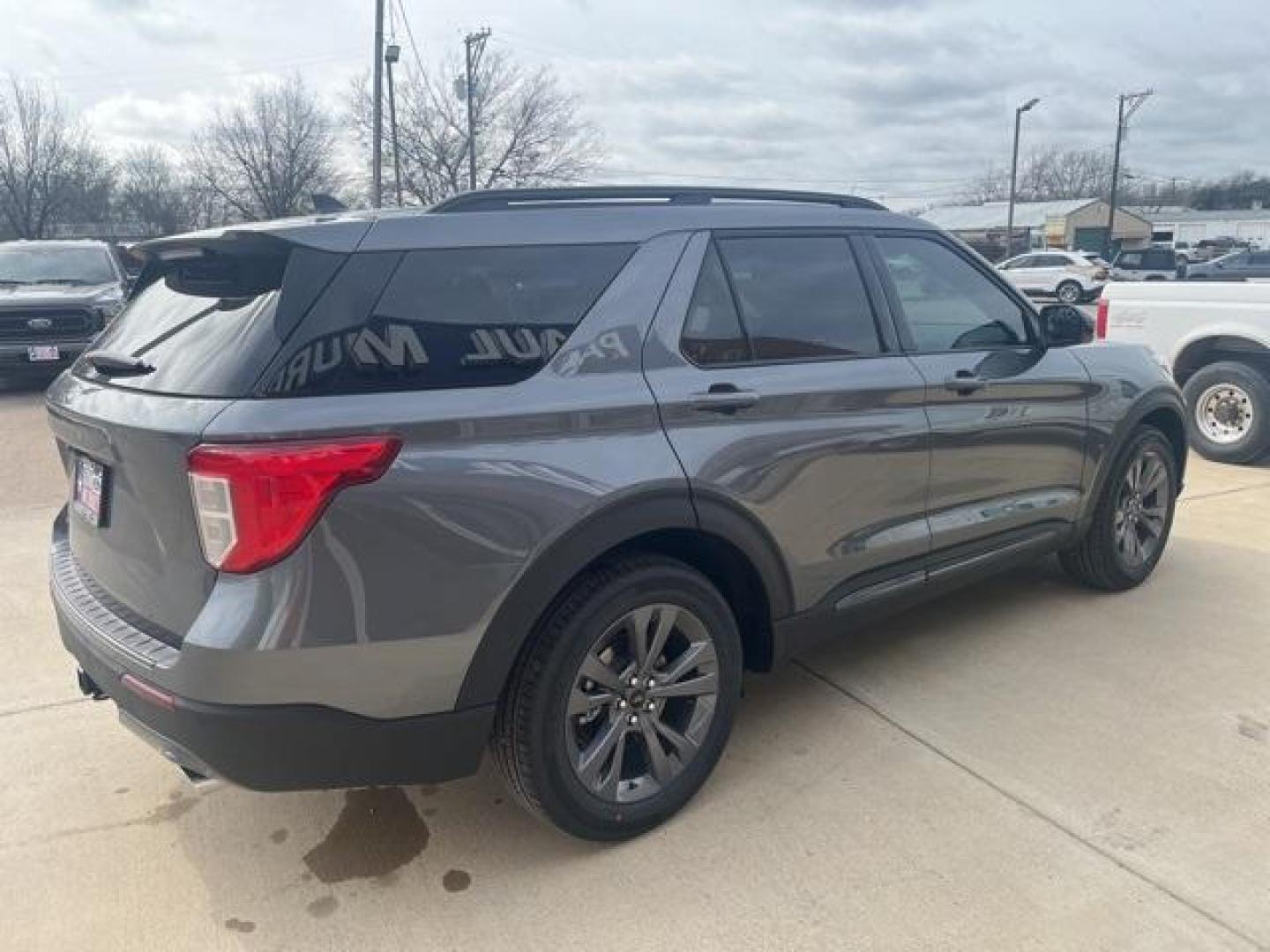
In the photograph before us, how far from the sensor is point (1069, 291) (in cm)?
3139

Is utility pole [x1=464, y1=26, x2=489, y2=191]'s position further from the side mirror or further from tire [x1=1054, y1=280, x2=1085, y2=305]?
the side mirror

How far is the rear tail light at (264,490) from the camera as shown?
84.1 inches

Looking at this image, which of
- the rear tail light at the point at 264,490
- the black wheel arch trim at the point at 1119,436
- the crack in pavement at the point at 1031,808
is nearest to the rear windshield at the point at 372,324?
the rear tail light at the point at 264,490

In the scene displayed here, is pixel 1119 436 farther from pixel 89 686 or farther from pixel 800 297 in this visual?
pixel 89 686

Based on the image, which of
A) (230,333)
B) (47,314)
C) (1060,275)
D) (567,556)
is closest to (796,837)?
(567,556)

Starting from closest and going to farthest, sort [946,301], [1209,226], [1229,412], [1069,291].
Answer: [946,301] < [1229,412] < [1069,291] < [1209,226]

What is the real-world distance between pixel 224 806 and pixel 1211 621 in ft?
13.3

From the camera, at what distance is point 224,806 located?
298cm

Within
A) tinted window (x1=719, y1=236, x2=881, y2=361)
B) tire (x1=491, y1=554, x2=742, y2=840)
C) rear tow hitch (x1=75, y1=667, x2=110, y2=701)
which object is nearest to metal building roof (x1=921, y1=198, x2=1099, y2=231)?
tinted window (x1=719, y1=236, x2=881, y2=361)

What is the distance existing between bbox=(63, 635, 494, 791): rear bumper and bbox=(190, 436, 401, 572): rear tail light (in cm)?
35

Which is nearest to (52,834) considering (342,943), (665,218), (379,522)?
(342,943)

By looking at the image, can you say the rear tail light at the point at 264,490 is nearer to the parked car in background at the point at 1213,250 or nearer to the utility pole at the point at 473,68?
the utility pole at the point at 473,68

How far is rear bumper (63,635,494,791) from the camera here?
87.3 inches

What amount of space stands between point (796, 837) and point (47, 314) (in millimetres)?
10129
